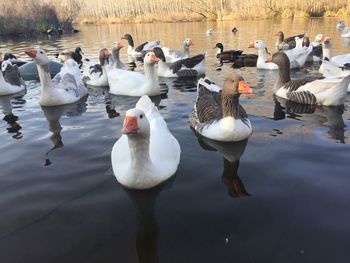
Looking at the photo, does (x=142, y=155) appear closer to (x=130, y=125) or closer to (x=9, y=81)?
(x=130, y=125)

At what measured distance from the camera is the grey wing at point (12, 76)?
40.3ft

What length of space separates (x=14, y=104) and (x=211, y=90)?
6.15 m

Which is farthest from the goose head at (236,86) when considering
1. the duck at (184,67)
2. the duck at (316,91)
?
the duck at (184,67)

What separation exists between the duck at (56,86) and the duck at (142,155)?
15.8 ft

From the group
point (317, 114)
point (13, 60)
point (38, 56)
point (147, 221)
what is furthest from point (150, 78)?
point (13, 60)

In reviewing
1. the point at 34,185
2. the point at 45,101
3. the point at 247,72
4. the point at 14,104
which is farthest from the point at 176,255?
the point at 247,72

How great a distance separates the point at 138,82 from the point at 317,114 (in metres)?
5.35

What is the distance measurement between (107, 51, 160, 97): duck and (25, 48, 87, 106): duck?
118cm

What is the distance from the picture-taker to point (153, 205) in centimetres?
500

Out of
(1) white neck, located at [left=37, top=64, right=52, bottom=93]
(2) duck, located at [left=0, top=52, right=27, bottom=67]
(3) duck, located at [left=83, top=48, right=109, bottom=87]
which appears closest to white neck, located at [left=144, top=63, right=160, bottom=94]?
(3) duck, located at [left=83, top=48, right=109, bottom=87]

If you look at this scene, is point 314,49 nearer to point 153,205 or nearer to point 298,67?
point 298,67

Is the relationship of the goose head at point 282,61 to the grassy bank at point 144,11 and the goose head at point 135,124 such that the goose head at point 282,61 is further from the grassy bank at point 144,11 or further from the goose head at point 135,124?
the grassy bank at point 144,11

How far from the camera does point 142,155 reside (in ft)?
16.5

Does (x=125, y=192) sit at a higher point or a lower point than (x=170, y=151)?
lower
